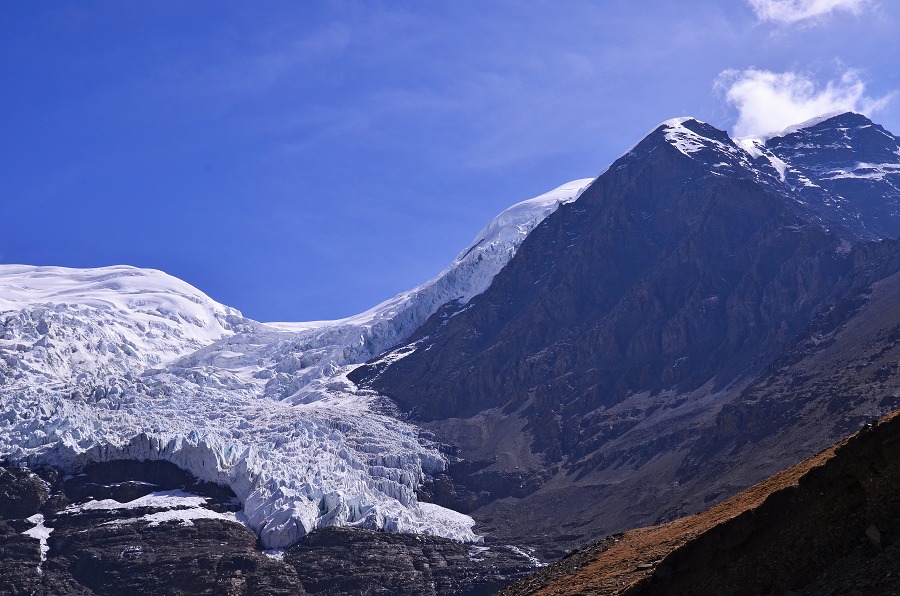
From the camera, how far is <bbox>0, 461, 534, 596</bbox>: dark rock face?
6841 inches

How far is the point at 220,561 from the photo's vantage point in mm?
177000

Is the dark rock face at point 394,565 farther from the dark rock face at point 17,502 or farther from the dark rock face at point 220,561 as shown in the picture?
the dark rock face at point 17,502

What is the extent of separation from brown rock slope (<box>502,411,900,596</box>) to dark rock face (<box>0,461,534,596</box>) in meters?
149

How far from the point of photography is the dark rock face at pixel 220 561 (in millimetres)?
173750

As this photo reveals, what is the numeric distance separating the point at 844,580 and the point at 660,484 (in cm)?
17534

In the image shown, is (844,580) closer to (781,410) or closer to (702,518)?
(702,518)

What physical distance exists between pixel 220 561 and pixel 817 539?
526 feet

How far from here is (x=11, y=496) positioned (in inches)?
7785

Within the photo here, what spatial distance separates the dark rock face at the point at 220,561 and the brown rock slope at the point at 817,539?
489 ft

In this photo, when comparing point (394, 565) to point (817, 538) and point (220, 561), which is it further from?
point (817, 538)

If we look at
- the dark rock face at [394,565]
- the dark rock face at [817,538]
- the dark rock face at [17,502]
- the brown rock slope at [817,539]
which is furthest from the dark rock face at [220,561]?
the dark rock face at [817,538]


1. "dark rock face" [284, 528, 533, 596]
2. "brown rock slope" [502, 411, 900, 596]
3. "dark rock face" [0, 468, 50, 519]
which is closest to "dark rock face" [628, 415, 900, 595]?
"brown rock slope" [502, 411, 900, 596]

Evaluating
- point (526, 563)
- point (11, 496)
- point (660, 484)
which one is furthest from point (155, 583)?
point (660, 484)

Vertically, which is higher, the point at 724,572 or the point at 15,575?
the point at 15,575
